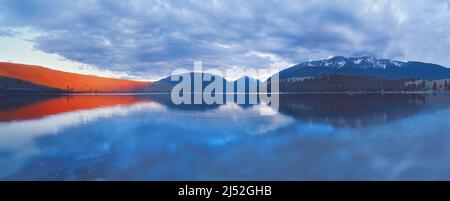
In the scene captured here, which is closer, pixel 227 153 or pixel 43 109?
pixel 227 153

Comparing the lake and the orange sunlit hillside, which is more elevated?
the orange sunlit hillside

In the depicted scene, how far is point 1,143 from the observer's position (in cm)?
1886

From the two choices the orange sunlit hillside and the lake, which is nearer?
the lake

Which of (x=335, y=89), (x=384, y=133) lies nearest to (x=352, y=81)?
(x=335, y=89)

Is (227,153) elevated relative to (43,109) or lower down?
lower down

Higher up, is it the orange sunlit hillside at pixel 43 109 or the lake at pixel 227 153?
the orange sunlit hillside at pixel 43 109

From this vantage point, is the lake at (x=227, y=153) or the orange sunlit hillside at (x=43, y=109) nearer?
the lake at (x=227, y=153)

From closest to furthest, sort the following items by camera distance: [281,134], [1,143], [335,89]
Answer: [1,143], [281,134], [335,89]

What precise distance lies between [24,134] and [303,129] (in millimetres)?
21150
